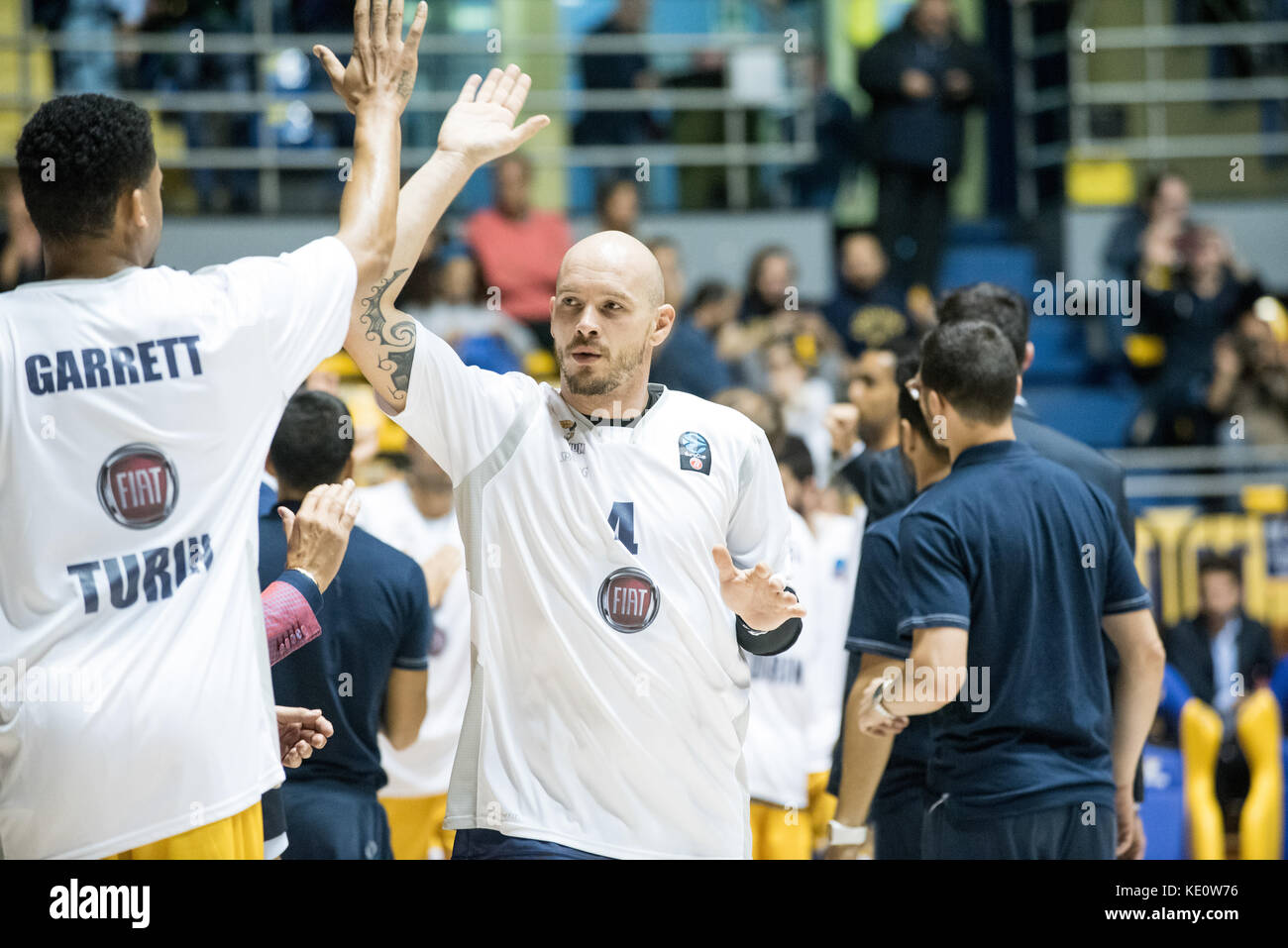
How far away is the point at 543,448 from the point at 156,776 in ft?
3.98

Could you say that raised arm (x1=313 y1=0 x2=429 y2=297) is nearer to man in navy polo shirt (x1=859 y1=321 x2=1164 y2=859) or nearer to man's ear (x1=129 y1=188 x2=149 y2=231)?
man's ear (x1=129 y1=188 x2=149 y2=231)

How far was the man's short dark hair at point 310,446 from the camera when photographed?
447 cm

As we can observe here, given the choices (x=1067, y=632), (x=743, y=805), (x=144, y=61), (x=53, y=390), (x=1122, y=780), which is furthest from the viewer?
(x=144, y=61)

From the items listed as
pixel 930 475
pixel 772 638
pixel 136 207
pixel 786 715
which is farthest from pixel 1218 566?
pixel 136 207

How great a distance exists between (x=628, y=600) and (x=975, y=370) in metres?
1.26

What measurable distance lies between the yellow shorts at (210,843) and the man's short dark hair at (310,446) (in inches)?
63.8

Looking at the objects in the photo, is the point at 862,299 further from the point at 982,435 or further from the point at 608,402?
the point at 608,402

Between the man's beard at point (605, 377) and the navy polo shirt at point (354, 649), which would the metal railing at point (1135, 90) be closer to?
the navy polo shirt at point (354, 649)

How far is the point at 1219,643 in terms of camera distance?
8055 mm

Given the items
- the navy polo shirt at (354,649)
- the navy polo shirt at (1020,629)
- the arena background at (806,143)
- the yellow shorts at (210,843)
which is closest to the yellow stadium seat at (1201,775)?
the arena background at (806,143)

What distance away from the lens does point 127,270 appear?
2.99 metres

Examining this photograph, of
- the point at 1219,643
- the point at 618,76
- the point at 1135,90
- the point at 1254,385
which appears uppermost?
the point at 618,76

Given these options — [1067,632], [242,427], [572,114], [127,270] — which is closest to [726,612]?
[1067,632]

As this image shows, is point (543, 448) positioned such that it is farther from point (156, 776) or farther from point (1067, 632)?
point (1067, 632)
